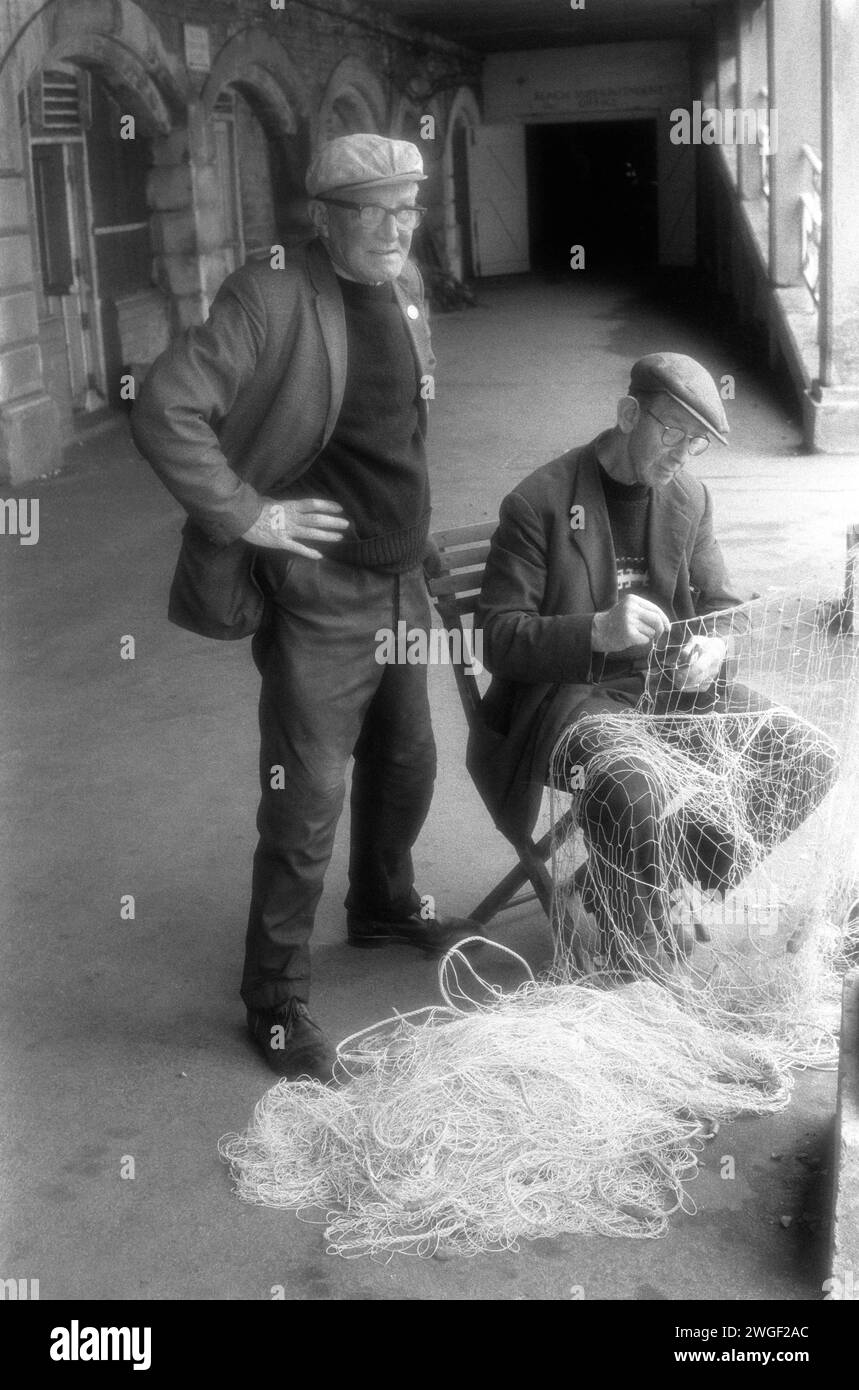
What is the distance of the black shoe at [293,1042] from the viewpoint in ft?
11.1

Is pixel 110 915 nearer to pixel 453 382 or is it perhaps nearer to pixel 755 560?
pixel 755 560

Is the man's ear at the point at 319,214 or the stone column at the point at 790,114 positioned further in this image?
the stone column at the point at 790,114

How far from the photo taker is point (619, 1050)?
121 inches

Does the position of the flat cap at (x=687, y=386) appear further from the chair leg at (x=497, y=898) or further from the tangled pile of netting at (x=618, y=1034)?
the chair leg at (x=497, y=898)

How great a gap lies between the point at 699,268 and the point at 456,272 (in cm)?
414

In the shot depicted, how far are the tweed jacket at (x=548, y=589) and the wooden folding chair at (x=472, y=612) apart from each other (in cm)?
11

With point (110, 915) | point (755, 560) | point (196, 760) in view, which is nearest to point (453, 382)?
point (755, 560)

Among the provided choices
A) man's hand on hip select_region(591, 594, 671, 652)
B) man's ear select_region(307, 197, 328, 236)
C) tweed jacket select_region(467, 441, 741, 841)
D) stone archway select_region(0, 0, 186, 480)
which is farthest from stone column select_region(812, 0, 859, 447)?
man's ear select_region(307, 197, 328, 236)

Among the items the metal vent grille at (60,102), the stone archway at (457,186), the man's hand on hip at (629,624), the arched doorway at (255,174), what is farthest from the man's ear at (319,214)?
the stone archway at (457,186)

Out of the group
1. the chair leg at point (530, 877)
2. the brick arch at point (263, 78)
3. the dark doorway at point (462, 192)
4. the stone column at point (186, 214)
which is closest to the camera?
the chair leg at point (530, 877)

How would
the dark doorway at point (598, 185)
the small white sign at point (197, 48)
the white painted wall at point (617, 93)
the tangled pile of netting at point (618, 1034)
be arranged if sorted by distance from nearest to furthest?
1. the tangled pile of netting at point (618, 1034)
2. the small white sign at point (197, 48)
3. the white painted wall at point (617, 93)
4. the dark doorway at point (598, 185)

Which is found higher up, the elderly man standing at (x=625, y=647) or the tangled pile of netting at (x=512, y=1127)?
the elderly man standing at (x=625, y=647)

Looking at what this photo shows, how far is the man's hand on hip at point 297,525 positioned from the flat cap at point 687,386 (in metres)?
0.72

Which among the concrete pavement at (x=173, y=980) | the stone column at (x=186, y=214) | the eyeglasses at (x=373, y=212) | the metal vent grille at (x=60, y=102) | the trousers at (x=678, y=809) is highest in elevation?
the metal vent grille at (x=60, y=102)
